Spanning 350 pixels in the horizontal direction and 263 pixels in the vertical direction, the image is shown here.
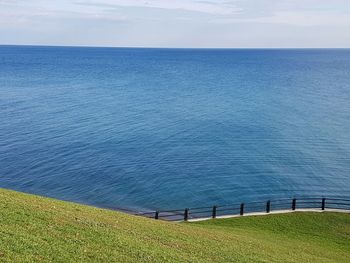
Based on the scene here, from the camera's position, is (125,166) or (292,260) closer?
(292,260)

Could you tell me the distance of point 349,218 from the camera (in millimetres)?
29016

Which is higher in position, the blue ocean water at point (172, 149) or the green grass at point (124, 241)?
the green grass at point (124, 241)

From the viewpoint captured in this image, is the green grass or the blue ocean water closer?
the green grass

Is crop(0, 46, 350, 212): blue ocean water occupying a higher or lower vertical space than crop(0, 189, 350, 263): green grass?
lower

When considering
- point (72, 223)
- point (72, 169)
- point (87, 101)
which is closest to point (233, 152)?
point (72, 169)

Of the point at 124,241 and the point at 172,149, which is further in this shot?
the point at 172,149

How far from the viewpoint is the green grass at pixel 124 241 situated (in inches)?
519

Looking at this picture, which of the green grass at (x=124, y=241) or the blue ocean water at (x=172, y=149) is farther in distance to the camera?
the blue ocean water at (x=172, y=149)

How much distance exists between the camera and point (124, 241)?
607 inches

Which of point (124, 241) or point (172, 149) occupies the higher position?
point (124, 241)

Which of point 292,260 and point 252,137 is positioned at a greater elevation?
point 292,260

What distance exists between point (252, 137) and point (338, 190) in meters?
19.8

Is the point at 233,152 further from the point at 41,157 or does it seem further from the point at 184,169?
the point at 41,157

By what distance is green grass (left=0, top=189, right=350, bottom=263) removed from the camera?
13180mm
